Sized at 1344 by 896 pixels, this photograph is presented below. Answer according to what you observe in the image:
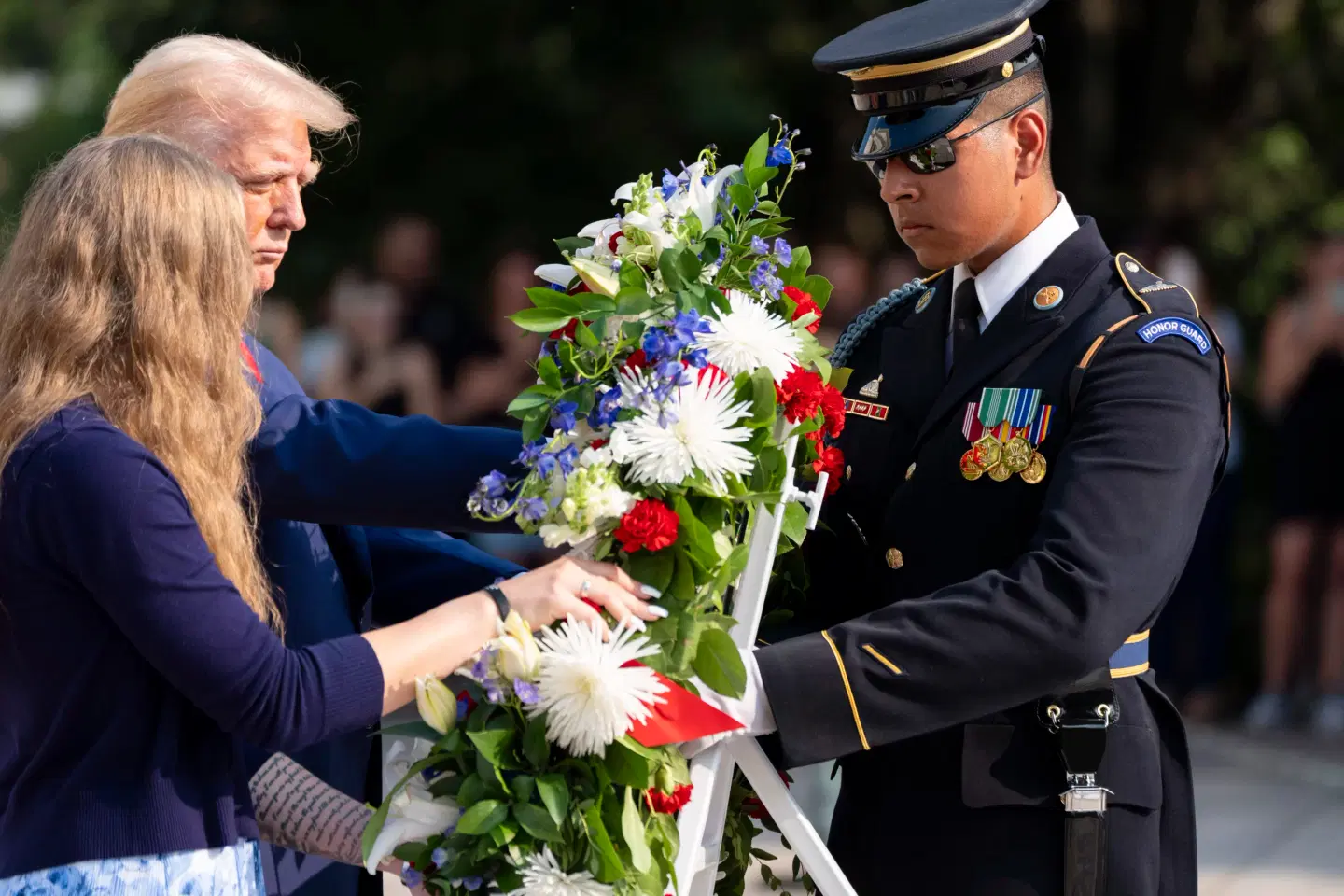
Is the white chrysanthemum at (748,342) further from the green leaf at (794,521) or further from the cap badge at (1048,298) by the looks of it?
the cap badge at (1048,298)

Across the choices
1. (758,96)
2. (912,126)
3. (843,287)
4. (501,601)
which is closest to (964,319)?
(912,126)

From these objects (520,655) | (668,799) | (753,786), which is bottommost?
(753,786)

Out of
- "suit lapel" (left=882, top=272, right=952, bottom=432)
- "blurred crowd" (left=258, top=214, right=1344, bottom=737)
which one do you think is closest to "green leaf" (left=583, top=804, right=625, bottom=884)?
"suit lapel" (left=882, top=272, right=952, bottom=432)

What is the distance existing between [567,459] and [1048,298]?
84 centimetres

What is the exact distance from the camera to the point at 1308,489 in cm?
752

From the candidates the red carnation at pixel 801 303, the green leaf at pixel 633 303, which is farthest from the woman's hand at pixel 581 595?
the red carnation at pixel 801 303

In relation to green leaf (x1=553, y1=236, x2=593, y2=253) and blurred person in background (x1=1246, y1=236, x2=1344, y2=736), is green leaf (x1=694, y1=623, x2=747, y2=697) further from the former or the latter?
blurred person in background (x1=1246, y1=236, x2=1344, y2=736)

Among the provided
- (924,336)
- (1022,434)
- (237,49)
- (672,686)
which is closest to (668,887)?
(672,686)

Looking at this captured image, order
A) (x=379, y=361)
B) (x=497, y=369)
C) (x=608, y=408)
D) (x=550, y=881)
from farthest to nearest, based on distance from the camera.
Result: (x=379, y=361)
(x=497, y=369)
(x=608, y=408)
(x=550, y=881)

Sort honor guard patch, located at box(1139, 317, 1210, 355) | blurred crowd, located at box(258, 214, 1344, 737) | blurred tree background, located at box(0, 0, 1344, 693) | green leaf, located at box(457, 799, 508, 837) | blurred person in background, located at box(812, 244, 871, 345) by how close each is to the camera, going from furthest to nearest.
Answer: blurred tree background, located at box(0, 0, 1344, 693) → blurred person in background, located at box(812, 244, 871, 345) → blurred crowd, located at box(258, 214, 1344, 737) → honor guard patch, located at box(1139, 317, 1210, 355) → green leaf, located at box(457, 799, 508, 837)

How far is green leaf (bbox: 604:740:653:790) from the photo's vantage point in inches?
84.9

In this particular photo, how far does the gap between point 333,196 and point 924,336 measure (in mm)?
6393

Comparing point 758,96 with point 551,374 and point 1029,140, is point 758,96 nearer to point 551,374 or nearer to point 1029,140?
point 1029,140

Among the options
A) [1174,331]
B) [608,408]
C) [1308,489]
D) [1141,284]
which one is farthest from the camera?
[1308,489]
